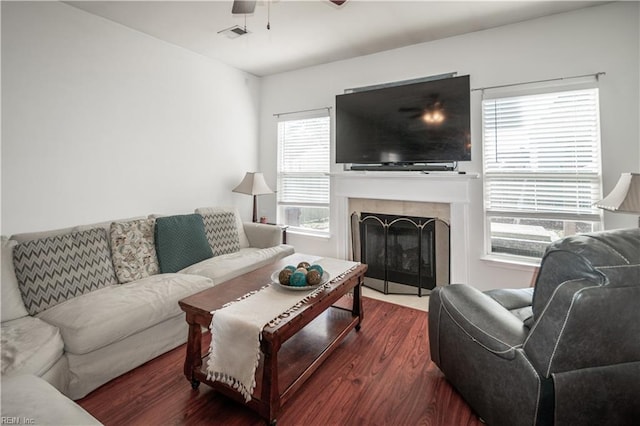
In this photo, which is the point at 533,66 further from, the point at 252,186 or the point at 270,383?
the point at 270,383

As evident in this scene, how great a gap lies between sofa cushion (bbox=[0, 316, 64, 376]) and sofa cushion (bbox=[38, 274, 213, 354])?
0.20ft

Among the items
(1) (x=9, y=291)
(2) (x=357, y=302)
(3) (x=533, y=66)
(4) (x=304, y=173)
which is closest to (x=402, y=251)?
(2) (x=357, y=302)

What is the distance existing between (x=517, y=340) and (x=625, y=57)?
2.75 metres

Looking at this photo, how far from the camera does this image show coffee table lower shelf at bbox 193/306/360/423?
1538mm

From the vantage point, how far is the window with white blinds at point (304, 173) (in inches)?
163

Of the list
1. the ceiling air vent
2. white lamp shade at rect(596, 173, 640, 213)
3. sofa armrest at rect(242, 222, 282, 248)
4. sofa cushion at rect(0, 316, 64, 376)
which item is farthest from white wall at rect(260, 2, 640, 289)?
sofa cushion at rect(0, 316, 64, 376)

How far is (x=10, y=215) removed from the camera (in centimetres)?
234

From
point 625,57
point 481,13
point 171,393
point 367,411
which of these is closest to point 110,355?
point 171,393

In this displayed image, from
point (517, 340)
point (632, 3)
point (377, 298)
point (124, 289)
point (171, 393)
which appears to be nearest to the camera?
point (517, 340)

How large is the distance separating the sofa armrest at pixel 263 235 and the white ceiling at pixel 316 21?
2071 mm

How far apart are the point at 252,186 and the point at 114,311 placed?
2274mm

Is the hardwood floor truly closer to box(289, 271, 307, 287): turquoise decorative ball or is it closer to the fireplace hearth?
box(289, 271, 307, 287): turquoise decorative ball

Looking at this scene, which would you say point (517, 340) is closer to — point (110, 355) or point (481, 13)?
point (110, 355)

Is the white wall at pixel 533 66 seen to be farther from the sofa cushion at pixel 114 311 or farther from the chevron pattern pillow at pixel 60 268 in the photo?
the chevron pattern pillow at pixel 60 268
